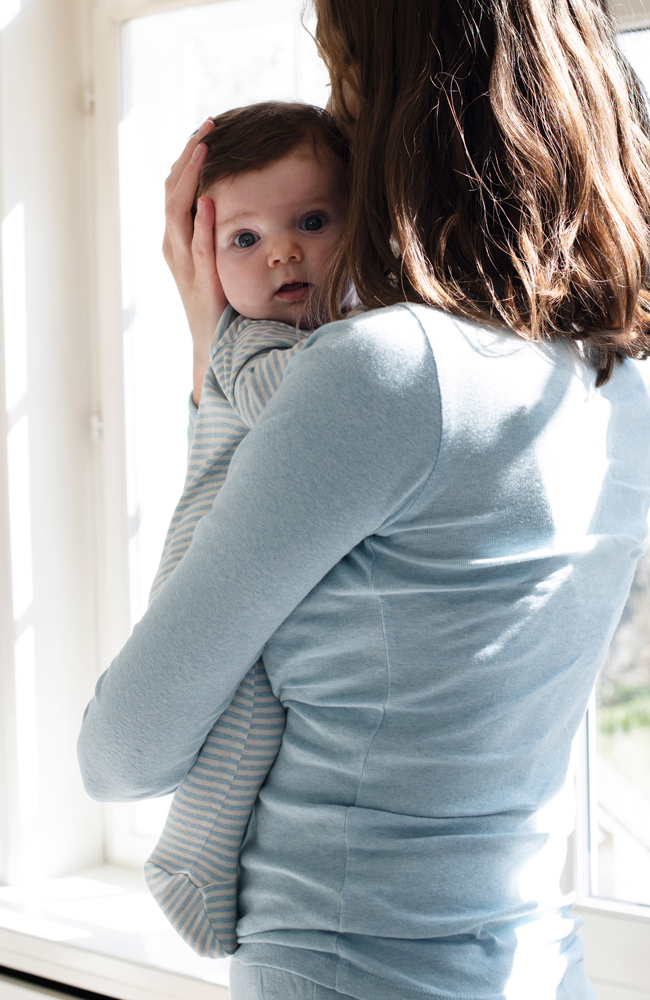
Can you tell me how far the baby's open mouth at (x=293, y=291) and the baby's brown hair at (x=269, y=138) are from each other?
5.0 inches

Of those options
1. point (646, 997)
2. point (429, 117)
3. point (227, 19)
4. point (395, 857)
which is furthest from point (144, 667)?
point (227, 19)

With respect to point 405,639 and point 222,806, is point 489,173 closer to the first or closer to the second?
point 405,639

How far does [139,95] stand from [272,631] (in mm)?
1355

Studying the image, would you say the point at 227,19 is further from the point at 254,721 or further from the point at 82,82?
the point at 254,721

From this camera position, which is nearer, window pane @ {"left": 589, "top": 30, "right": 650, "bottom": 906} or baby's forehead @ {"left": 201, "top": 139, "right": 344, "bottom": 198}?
baby's forehead @ {"left": 201, "top": 139, "right": 344, "bottom": 198}

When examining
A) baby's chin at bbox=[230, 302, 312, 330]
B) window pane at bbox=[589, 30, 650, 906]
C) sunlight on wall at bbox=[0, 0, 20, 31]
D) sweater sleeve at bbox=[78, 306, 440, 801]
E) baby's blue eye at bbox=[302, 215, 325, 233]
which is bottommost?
window pane at bbox=[589, 30, 650, 906]

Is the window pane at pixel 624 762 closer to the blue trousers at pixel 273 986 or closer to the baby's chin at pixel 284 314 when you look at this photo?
the baby's chin at pixel 284 314

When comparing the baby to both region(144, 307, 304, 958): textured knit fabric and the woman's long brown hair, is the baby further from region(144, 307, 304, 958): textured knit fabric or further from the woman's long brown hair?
the woman's long brown hair

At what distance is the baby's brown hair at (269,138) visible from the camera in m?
1.02

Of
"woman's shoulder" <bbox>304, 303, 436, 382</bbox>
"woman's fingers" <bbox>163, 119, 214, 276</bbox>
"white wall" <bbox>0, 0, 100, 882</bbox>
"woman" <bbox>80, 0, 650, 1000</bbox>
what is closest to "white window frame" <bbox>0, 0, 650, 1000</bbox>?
"white wall" <bbox>0, 0, 100, 882</bbox>

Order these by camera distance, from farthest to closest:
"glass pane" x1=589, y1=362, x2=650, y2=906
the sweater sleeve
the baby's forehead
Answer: "glass pane" x1=589, y1=362, x2=650, y2=906 → the baby's forehead → the sweater sleeve

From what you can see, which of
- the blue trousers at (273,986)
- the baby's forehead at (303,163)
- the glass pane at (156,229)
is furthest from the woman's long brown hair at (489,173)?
the glass pane at (156,229)

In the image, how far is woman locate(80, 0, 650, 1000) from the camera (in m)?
0.63

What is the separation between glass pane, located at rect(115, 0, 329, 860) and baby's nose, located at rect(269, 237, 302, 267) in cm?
71
